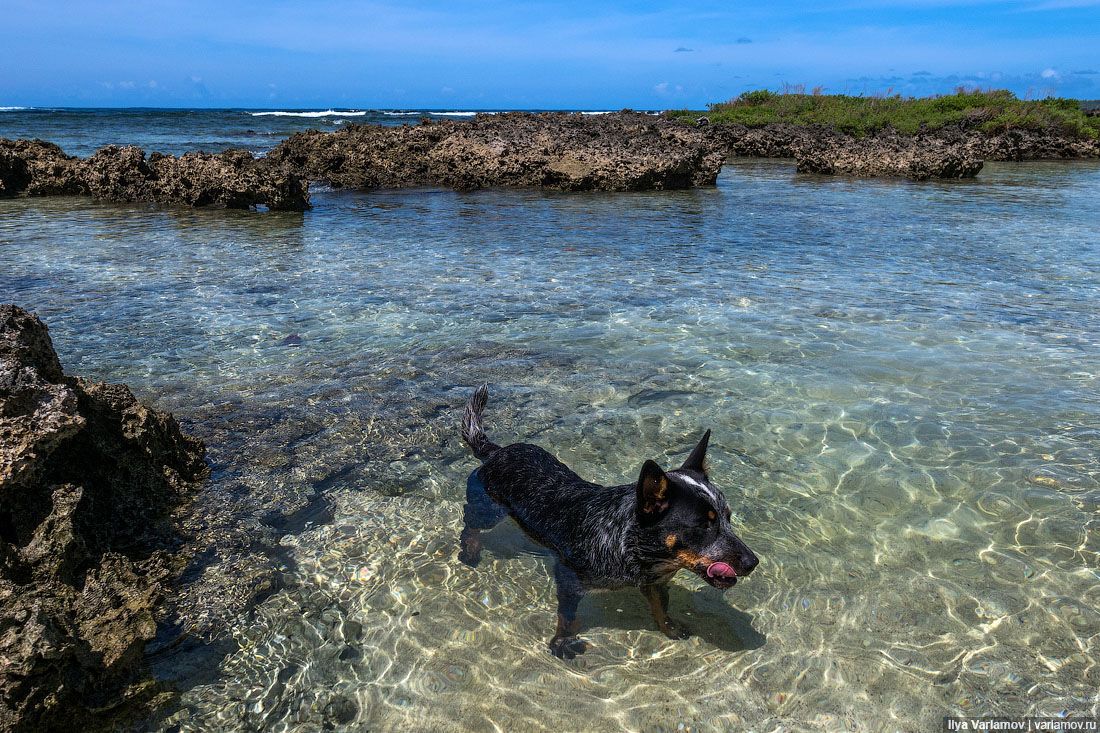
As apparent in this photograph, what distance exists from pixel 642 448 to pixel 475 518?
1885 mm

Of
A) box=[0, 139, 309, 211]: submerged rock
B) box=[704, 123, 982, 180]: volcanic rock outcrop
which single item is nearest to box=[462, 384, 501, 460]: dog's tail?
box=[0, 139, 309, 211]: submerged rock

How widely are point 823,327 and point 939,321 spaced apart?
5.53 feet

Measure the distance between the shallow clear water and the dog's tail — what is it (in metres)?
0.41

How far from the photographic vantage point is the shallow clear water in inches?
149

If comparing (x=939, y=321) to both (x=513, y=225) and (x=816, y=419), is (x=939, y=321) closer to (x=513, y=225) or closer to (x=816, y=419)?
(x=816, y=419)

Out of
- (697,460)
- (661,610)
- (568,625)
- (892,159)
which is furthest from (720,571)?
(892,159)

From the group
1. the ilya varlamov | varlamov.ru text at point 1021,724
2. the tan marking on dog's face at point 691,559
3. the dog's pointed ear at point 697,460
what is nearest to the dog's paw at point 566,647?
the tan marking on dog's face at point 691,559

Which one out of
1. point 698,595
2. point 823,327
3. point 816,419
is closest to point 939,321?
point 823,327

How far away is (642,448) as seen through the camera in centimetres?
629

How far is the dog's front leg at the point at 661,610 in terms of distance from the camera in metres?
4.07

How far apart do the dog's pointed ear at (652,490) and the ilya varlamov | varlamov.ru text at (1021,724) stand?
1832 millimetres

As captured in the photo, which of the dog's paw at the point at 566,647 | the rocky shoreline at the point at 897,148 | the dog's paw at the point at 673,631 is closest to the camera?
the dog's paw at the point at 566,647

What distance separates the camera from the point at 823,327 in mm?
9430

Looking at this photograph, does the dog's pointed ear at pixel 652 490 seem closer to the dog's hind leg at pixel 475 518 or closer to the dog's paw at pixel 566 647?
the dog's paw at pixel 566 647
